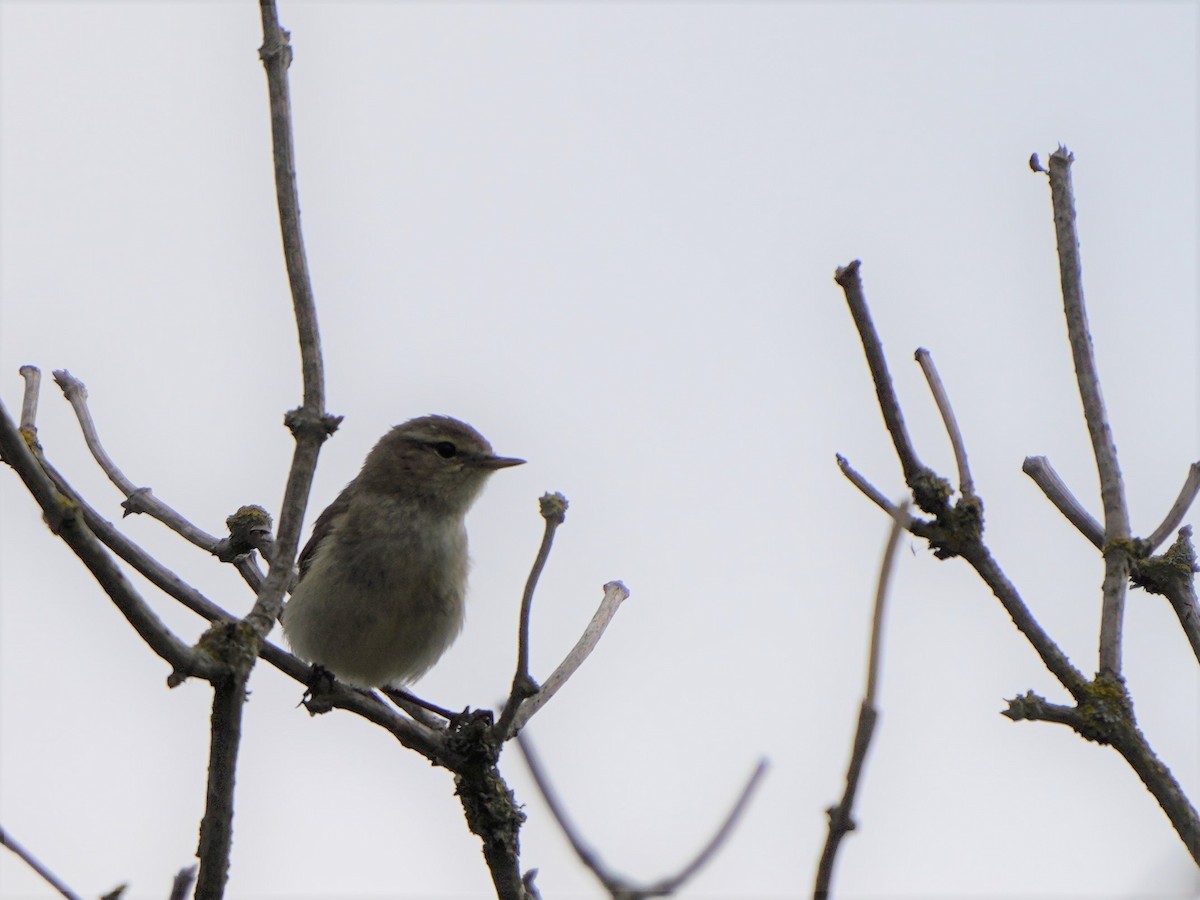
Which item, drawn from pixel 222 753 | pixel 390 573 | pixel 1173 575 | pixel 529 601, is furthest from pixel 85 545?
pixel 390 573

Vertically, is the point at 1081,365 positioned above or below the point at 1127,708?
above

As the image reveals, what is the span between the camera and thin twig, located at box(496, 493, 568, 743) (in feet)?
8.75

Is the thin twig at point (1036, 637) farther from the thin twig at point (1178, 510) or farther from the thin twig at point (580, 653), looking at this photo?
the thin twig at point (580, 653)

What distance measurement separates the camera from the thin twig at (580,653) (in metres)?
4.55

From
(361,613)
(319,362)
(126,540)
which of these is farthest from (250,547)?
(319,362)

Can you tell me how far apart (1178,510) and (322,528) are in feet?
15.7

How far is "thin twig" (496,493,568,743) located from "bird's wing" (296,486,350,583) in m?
3.40

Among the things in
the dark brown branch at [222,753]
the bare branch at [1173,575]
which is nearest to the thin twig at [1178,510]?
the bare branch at [1173,575]

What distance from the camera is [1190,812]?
9.14 ft

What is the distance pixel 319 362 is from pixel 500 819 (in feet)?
6.24

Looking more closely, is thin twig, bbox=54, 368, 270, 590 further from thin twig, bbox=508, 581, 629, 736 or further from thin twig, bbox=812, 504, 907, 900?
thin twig, bbox=812, 504, 907, 900

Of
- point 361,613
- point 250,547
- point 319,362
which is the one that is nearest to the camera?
point 319,362

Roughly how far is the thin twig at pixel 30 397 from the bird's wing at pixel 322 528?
6.95 feet

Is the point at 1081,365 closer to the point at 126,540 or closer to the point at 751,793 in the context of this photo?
the point at 751,793
